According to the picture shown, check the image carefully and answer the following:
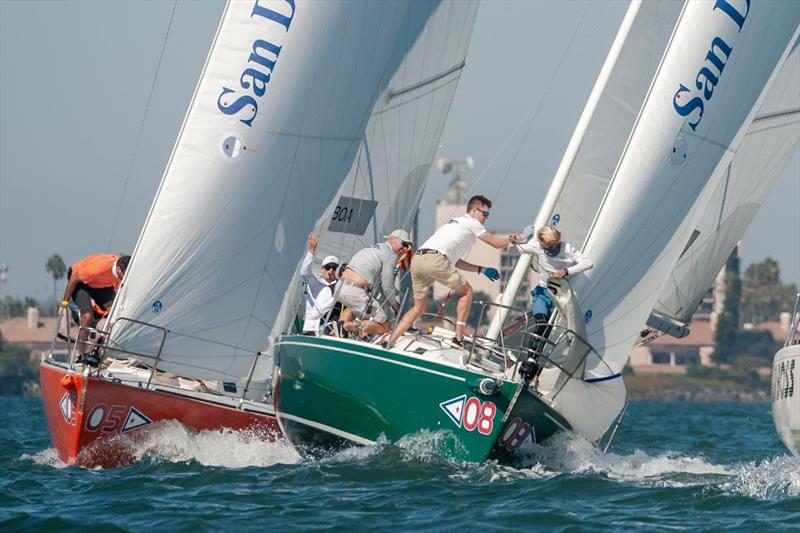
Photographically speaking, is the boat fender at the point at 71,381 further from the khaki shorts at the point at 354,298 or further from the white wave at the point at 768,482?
the white wave at the point at 768,482

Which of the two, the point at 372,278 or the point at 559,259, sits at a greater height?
the point at 559,259

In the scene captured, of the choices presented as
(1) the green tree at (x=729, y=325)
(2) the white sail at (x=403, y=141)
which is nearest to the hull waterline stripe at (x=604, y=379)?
(2) the white sail at (x=403, y=141)

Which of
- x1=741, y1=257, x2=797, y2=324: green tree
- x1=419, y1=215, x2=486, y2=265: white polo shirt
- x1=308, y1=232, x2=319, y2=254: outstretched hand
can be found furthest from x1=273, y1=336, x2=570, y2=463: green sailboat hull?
x1=741, y1=257, x2=797, y2=324: green tree

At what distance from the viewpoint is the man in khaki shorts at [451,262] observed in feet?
37.9

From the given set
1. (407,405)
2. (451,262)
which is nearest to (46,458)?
(407,405)

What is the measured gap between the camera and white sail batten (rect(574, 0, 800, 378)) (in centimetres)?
1160

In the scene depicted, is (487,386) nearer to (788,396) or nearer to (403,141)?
(788,396)

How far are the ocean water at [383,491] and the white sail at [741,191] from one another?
2.21 m

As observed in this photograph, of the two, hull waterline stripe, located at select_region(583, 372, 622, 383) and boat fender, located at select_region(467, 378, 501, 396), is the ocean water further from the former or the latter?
boat fender, located at select_region(467, 378, 501, 396)

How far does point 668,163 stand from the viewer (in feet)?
38.6

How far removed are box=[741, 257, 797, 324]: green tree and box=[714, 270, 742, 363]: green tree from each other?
901cm

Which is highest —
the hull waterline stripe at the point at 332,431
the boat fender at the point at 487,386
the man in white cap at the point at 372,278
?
the man in white cap at the point at 372,278

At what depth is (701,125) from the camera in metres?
11.9

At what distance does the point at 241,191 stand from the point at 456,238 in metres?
2.17
